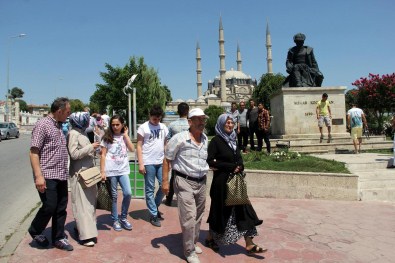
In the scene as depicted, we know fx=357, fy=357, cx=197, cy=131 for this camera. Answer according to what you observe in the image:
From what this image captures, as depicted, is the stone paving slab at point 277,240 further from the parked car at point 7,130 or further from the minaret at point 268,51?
the minaret at point 268,51

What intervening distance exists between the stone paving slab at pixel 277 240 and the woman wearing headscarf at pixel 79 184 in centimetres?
22

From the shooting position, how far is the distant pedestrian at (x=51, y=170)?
161 inches

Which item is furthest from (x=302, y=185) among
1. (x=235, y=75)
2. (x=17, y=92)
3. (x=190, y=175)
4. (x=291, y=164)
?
(x=17, y=92)

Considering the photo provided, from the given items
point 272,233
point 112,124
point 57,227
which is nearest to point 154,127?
point 112,124

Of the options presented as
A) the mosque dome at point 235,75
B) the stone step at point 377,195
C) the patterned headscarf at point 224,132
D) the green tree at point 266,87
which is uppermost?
the mosque dome at point 235,75

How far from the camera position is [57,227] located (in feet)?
14.3

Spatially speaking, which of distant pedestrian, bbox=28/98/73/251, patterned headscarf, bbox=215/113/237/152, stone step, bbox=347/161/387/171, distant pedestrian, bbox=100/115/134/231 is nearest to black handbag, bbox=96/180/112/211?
distant pedestrian, bbox=100/115/134/231

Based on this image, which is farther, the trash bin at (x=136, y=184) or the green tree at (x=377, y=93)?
the green tree at (x=377, y=93)

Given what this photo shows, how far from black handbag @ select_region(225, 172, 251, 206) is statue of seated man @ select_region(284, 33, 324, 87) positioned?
1054 cm

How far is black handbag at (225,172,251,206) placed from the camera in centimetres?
427

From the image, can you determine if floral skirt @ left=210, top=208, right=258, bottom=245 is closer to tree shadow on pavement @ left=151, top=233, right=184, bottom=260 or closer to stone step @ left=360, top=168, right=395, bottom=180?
tree shadow on pavement @ left=151, top=233, right=184, bottom=260

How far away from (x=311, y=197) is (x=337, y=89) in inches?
306

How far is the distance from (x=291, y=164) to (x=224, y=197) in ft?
14.7

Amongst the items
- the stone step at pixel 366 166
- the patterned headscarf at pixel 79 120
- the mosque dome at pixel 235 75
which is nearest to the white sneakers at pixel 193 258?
the patterned headscarf at pixel 79 120
